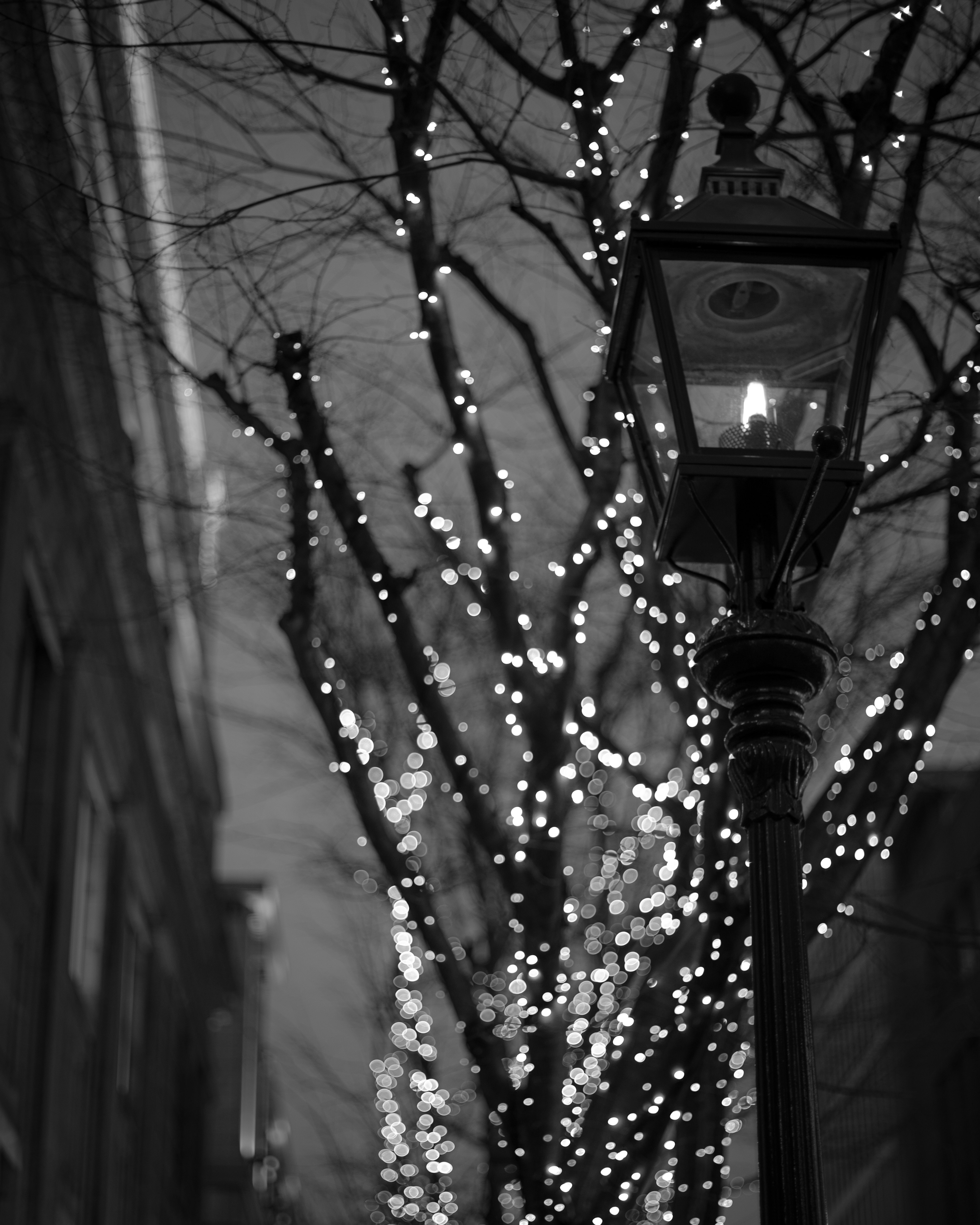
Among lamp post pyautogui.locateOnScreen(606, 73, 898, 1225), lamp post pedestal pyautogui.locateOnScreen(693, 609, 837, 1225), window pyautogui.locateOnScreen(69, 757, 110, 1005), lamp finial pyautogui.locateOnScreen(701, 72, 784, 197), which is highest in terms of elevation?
window pyautogui.locateOnScreen(69, 757, 110, 1005)

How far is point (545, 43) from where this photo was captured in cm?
820

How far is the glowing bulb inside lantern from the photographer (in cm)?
507

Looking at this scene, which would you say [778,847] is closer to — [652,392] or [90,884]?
[652,392]

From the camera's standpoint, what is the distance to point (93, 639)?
1945 cm

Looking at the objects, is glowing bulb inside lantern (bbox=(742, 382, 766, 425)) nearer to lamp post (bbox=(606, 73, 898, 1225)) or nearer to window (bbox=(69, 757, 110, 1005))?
lamp post (bbox=(606, 73, 898, 1225))

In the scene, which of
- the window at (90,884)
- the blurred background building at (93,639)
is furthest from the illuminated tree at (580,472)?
the window at (90,884)

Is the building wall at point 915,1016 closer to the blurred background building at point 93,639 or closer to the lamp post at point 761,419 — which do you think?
the lamp post at point 761,419

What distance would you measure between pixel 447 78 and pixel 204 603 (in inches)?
169

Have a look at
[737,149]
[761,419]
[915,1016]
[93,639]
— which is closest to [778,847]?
[761,419]

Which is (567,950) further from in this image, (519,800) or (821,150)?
(821,150)

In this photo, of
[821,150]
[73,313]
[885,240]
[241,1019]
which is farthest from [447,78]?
[241,1019]

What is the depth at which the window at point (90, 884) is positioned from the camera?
20.5m

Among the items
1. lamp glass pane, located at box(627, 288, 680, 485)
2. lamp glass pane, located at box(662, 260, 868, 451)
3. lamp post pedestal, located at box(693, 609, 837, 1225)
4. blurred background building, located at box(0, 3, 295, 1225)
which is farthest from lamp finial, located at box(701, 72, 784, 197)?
blurred background building, located at box(0, 3, 295, 1225)

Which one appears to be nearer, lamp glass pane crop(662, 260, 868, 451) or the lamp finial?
lamp glass pane crop(662, 260, 868, 451)
